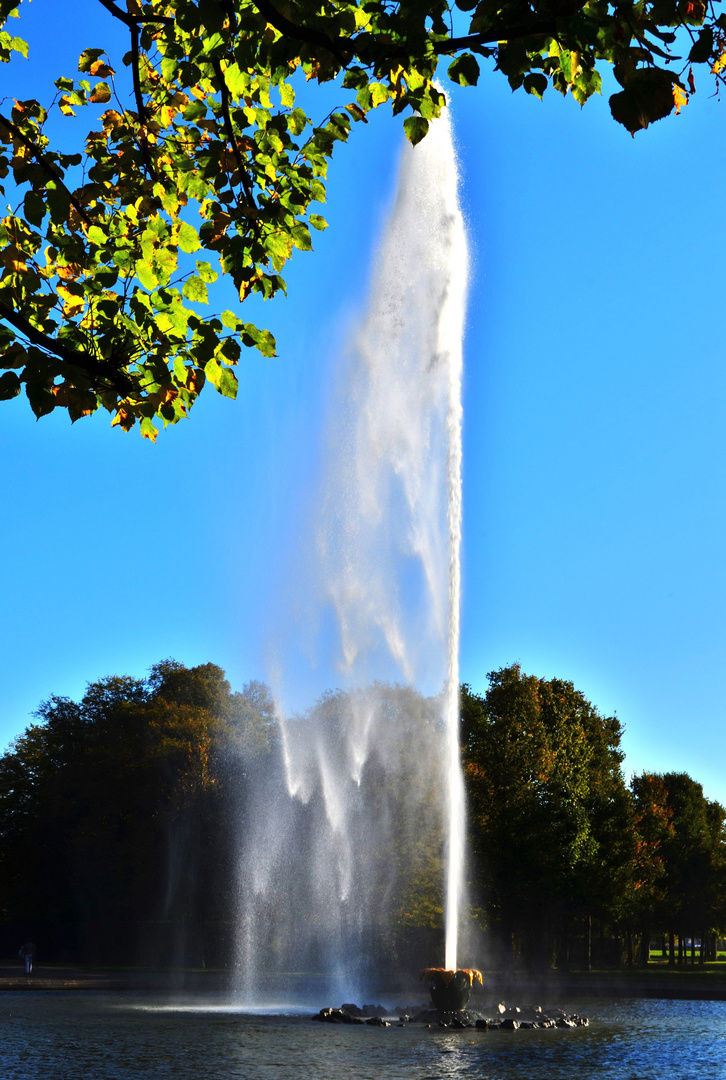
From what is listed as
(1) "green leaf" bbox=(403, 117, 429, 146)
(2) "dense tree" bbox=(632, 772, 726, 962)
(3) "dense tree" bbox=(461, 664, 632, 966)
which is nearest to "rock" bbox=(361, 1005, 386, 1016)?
(3) "dense tree" bbox=(461, 664, 632, 966)

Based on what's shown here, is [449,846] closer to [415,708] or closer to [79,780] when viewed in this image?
[415,708]

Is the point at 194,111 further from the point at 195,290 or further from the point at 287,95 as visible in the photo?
the point at 195,290

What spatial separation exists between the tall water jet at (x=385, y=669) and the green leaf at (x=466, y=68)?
24.1 metres

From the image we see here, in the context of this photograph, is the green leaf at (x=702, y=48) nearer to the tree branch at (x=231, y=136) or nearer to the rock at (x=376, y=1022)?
the tree branch at (x=231, y=136)

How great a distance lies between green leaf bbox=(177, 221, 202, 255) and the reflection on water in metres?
12.7

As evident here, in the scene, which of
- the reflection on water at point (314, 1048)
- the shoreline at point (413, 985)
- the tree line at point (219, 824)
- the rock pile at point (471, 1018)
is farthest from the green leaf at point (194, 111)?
the tree line at point (219, 824)

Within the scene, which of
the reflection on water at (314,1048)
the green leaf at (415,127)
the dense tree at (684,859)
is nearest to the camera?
the green leaf at (415,127)

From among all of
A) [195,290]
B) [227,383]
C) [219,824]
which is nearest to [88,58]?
[195,290]

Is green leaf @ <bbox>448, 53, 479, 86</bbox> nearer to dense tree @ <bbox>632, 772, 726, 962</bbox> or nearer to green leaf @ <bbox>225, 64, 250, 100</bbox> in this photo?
green leaf @ <bbox>225, 64, 250, 100</bbox>

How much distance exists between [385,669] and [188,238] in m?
28.5

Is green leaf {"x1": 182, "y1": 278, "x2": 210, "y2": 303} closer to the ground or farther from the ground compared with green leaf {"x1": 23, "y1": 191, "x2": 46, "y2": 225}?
closer to the ground

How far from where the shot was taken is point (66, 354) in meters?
6.28

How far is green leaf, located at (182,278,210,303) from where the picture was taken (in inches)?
292

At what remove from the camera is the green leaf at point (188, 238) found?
7.56 metres
